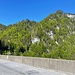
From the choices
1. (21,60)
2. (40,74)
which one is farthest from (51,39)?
(40,74)

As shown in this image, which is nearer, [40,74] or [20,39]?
[40,74]

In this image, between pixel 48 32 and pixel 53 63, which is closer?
pixel 53 63

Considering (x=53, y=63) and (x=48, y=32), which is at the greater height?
(x=48, y=32)

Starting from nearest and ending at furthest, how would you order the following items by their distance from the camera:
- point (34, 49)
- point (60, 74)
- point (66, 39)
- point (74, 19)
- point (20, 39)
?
point (60, 74), point (34, 49), point (66, 39), point (20, 39), point (74, 19)

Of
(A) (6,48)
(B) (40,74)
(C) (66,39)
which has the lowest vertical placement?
(B) (40,74)

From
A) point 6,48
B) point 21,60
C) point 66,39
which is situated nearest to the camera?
point 21,60

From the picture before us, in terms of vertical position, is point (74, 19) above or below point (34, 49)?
above

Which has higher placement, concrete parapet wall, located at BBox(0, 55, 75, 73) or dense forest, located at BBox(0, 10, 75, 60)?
dense forest, located at BBox(0, 10, 75, 60)

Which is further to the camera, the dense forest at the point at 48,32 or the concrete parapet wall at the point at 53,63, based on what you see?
the dense forest at the point at 48,32

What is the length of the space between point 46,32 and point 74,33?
61.8ft

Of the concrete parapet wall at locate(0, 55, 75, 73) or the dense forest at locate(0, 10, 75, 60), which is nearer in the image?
the concrete parapet wall at locate(0, 55, 75, 73)

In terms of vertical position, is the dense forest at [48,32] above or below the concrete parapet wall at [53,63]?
above

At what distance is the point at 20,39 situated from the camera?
14338cm

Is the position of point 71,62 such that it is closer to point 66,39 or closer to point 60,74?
point 60,74
